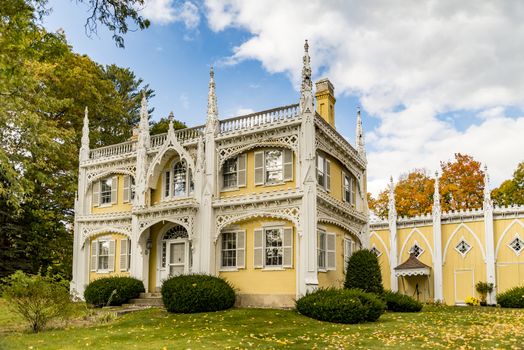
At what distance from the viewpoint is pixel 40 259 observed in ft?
103

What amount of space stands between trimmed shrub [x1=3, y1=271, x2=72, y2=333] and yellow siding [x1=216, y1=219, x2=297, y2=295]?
8040 mm

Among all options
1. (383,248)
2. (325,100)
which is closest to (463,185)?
(383,248)

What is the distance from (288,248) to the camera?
20516mm

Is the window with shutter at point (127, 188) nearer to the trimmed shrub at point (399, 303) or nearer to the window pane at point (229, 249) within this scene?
the window pane at point (229, 249)

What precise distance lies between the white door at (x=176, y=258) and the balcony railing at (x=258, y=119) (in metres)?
5.69

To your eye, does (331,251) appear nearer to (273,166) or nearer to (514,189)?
(273,166)

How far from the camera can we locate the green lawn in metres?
11.9

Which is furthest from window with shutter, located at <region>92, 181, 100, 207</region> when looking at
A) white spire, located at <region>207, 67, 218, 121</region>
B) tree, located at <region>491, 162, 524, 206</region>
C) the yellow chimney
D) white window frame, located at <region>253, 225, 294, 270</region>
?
tree, located at <region>491, 162, 524, 206</region>

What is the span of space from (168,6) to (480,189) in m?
33.1

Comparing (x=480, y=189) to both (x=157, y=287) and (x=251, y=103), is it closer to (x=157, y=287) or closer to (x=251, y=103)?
(x=251, y=103)

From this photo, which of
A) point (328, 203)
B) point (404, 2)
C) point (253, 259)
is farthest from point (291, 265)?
point (404, 2)

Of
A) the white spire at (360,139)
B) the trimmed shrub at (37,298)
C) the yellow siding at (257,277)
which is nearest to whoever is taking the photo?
the trimmed shrub at (37,298)

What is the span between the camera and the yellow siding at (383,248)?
1195 inches

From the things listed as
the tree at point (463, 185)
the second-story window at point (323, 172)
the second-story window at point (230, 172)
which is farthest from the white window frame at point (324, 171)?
the tree at point (463, 185)
